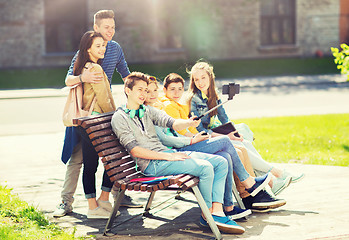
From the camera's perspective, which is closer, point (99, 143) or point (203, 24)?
point (99, 143)

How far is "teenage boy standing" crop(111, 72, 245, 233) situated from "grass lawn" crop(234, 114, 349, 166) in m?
2.92

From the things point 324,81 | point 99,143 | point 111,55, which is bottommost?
point 324,81

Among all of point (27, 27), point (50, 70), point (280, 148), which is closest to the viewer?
point (280, 148)

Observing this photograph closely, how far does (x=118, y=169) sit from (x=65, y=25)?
21575mm

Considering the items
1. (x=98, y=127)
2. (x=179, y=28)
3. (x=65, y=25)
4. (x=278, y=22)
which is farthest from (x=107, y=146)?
(x=278, y=22)

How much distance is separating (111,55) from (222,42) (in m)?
21.6

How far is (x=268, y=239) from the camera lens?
15.1 ft

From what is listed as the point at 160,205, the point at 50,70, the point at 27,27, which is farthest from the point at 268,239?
the point at 27,27

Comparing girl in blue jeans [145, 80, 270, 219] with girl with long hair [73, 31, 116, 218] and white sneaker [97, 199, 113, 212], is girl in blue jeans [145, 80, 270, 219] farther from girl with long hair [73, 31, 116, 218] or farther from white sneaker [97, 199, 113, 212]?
white sneaker [97, 199, 113, 212]

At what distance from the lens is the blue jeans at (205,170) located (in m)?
4.75

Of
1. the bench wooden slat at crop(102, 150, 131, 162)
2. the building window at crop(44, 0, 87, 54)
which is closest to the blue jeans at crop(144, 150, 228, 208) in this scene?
the bench wooden slat at crop(102, 150, 131, 162)

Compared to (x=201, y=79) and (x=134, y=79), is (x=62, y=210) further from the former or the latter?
(x=201, y=79)

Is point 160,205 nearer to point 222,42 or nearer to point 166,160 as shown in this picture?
point 166,160

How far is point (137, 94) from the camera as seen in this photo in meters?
4.90
